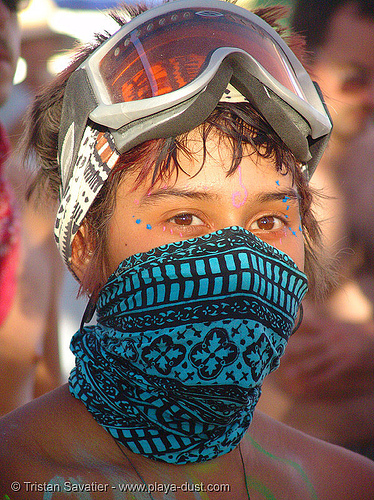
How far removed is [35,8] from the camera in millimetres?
4238

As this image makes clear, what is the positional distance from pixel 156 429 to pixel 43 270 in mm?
2342

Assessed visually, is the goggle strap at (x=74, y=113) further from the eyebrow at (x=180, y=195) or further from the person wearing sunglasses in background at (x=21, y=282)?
the person wearing sunglasses in background at (x=21, y=282)

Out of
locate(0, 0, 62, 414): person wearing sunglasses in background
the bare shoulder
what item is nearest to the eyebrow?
the bare shoulder

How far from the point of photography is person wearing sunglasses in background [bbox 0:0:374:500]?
1570 mm

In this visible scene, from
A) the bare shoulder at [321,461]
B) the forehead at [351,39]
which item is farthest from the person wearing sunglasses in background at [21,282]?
the forehead at [351,39]

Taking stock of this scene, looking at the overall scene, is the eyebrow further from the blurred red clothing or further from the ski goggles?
the blurred red clothing

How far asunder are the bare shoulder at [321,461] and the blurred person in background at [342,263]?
1481 mm

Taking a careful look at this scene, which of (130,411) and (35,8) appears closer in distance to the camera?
(130,411)

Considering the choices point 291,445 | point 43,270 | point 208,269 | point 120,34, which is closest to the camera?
point 208,269

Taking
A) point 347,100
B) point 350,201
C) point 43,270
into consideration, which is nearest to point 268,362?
point 43,270

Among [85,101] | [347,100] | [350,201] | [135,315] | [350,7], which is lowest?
[350,201]

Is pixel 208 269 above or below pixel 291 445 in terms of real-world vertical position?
above

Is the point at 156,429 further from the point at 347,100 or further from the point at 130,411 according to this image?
the point at 347,100

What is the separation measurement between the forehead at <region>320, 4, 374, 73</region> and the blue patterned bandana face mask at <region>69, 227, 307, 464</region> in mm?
3193
